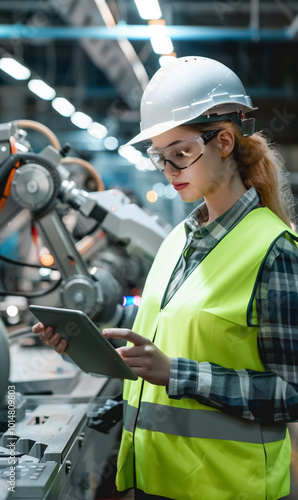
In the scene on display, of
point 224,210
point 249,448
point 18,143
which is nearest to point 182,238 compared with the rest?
point 224,210

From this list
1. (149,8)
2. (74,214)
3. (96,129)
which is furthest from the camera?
(96,129)

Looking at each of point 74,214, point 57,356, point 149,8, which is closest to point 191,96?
point 57,356

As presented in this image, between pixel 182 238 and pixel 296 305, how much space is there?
47 centimetres

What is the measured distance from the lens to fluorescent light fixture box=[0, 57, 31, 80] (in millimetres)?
4742

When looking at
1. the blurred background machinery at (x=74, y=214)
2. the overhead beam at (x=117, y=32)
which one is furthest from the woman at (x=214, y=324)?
the overhead beam at (x=117, y=32)

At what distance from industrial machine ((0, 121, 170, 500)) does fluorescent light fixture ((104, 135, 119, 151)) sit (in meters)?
8.88

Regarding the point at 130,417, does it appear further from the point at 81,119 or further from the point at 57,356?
the point at 81,119

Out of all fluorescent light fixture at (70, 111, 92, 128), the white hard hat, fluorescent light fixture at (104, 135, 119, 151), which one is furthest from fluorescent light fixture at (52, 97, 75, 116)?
the white hard hat

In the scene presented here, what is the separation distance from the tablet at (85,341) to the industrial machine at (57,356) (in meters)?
0.35

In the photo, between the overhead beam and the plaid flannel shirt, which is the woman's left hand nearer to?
the plaid flannel shirt

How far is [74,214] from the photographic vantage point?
3871 mm

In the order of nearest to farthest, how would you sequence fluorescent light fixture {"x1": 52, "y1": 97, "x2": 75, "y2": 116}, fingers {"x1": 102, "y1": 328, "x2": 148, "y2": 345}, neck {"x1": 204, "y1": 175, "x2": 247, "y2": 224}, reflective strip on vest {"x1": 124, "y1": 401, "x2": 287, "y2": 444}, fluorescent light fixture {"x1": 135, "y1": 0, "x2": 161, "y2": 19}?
fingers {"x1": 102, "y1": 328, "x2": 148, "y2": 345} → reflective strip on vest {"x1": 124, "y1": 401, "x2": 287, "y2": 444} → neck {"x1": 204, "y1": 175, "x2": 247, "y2": 224} → fluorescent light fixture {"x1": 135, "y1": 0, "x2": 161, "y2": 19} → fluorescent light fixture {"x1": 52, "y1": 97, "x2": 75, "y2": 116}

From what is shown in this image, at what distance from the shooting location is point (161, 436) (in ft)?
4.60

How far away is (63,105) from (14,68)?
246 cm
